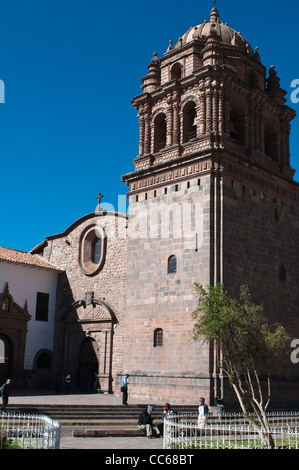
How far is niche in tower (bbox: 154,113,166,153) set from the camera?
2557cm

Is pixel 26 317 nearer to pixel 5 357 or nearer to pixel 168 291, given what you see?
pixel 5 357

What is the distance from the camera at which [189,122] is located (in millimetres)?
24750

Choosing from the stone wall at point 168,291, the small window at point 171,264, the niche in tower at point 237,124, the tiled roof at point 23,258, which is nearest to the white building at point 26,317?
the tiled roof at point 23,258

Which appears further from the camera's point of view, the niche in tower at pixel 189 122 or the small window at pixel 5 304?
the small window at pixel 5 304

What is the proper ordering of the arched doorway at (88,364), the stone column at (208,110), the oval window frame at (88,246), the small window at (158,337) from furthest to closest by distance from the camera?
the oval window frame at (88,246) < the arched doorway at (88,364) < the stone column at (208,110) < the small window at (158,337)

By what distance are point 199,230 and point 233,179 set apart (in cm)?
270

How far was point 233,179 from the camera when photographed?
74.8 ft

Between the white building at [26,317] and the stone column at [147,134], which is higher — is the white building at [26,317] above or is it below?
below

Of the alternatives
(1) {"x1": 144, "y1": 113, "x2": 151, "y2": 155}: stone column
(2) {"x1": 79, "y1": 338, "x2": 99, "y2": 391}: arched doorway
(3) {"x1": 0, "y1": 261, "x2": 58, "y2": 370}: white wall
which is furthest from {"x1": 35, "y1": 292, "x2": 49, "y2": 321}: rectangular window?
(1) {"x1": 144, "y1": 113, "x2": 151, "y2": 155}: stone column

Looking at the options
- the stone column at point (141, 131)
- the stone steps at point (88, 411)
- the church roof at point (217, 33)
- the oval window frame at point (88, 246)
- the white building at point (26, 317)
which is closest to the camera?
the stone steps at point (88, 411)

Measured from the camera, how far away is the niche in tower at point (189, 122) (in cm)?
2431

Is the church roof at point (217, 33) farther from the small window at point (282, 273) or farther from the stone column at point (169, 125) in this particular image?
the small window at point (282, 273)

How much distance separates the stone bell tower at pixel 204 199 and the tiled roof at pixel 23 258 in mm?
6743

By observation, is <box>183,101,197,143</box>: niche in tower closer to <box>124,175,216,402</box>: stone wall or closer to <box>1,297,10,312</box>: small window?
<box>124,175,216,402</box>: stone wall
